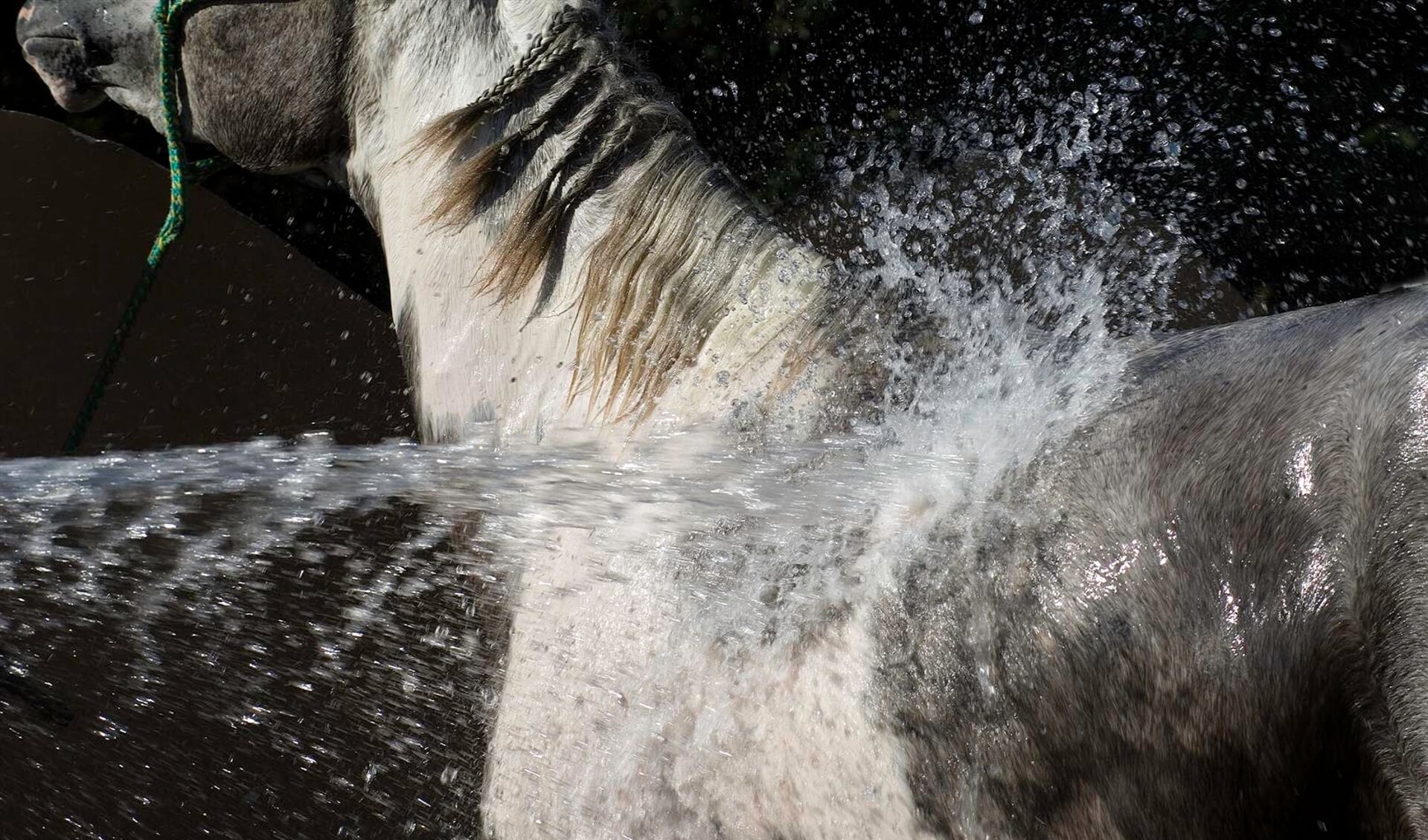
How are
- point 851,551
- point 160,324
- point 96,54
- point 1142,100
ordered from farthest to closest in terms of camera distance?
point 1142,100 → point 160,324 → point 96,54 → point 851,551

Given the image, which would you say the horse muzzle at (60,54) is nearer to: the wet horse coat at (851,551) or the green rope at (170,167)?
the green rope at (170,167)

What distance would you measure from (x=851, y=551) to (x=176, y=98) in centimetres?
118

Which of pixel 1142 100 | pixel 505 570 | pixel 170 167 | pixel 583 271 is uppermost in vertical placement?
pixel 1142 100

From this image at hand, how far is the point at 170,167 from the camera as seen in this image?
1686 millimetres

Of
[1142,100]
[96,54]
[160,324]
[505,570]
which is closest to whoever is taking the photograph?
[505,570]

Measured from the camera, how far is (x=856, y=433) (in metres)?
1.12

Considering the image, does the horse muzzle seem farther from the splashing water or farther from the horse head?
the splashing water

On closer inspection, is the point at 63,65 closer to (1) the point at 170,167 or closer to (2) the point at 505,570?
(1) the point at 170,167

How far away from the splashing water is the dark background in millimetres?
167

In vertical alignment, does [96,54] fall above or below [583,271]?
above

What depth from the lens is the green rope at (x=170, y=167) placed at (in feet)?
4.91

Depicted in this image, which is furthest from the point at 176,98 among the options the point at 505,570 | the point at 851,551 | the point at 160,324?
the point at 851,551

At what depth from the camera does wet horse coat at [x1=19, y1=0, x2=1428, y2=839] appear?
828 millimetres

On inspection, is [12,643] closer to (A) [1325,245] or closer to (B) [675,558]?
(B) [675,558]
